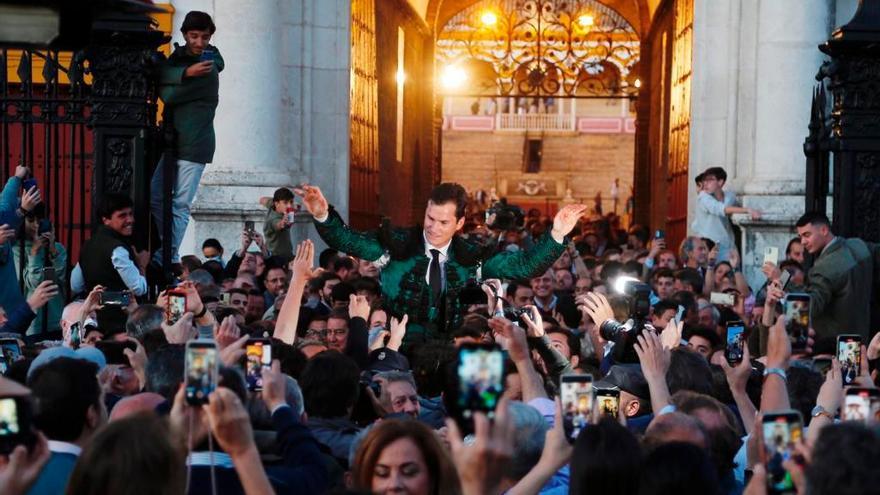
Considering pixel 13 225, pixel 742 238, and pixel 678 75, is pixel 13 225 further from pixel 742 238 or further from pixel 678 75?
pixel 678 75

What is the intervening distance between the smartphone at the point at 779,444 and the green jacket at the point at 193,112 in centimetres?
874

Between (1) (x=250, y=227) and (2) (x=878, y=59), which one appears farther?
(1) (x=250, y=227)

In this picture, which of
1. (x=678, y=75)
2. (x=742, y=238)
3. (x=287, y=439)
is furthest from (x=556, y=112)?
(x=287, y=439)

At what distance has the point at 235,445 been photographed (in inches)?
192

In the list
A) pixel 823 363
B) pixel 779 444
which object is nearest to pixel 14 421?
pixel 779 444

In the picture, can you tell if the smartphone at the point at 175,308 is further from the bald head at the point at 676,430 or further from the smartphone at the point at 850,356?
the bald head at the point at 676,430

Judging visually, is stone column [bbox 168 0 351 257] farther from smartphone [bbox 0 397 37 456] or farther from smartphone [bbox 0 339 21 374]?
smartphone [bbox 0 397 37 456]

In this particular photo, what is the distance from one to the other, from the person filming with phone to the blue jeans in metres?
2.58

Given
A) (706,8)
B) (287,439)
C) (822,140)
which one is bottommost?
(287,439)

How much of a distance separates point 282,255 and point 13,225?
5716 millimetres

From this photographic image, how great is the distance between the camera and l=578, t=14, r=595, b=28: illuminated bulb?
35.8 meters

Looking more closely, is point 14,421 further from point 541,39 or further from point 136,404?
point 541,39

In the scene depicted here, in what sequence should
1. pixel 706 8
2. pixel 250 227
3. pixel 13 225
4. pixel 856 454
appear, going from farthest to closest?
pixel 706 8
pixel 250 227
pixel 13 225
pixel 856 454

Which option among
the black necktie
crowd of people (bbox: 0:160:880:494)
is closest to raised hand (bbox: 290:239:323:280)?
crowd of people (bbox: 0:160:880:494)
